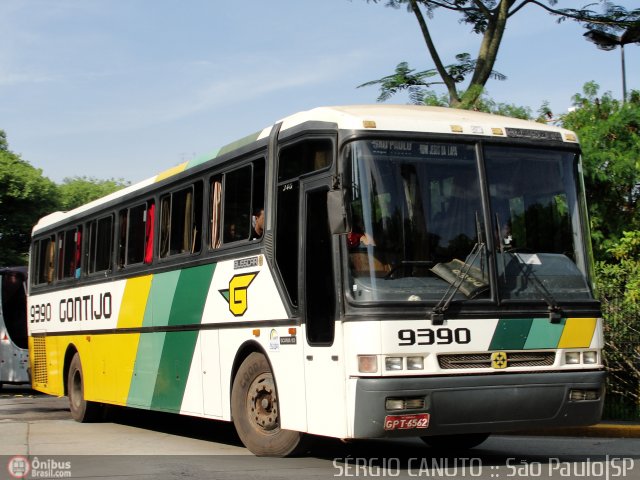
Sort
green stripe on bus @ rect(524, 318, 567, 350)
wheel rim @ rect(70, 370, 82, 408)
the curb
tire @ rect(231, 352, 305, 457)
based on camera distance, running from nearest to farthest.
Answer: green stripe on bus @ rect(524, 318, 567, 350)
tire @ rect(231, 352, 305, 457)
the curb
wheel rim @ rect(70, 370, 82, 408)

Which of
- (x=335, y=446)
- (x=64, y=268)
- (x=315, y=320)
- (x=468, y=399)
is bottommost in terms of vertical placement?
(x=335, y=446)

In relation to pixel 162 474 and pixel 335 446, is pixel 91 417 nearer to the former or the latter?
pixel 335 446

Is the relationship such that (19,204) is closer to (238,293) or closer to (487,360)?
(238,293)

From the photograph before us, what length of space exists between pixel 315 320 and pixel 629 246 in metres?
8.41

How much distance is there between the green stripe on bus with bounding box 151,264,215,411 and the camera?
11570mm

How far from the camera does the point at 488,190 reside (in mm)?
9070

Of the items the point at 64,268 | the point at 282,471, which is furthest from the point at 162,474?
the point at 64,268

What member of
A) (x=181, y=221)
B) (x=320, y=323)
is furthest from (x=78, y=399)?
(x=320, y=323)

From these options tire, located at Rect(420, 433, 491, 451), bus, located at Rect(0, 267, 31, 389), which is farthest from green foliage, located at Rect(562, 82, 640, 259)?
bus, located at Rect(0, 267, 31, 389)

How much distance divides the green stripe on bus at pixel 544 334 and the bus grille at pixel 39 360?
37.2 feet

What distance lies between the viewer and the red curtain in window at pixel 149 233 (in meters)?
13.3

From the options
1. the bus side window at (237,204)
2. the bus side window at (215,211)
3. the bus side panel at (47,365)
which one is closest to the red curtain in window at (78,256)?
the bus side panel at (47,365)

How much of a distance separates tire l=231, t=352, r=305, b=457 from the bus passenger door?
867mm

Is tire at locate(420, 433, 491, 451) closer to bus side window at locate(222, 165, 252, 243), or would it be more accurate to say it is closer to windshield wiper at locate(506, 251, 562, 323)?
windshield wiper at locate(506, 251, 562, 323)
